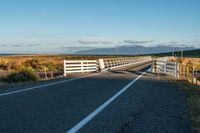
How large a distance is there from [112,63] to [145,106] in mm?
32735

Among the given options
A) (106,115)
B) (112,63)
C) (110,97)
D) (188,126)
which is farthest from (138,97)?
(112,63)

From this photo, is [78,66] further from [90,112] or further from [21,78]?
[90,112]

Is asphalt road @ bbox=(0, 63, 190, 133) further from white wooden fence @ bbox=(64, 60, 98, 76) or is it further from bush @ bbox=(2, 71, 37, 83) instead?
white wooden fence @ bbox=(64, 60, 98, 76)

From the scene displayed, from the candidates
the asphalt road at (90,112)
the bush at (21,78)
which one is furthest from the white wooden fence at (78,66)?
the asphalt road at (90,112)

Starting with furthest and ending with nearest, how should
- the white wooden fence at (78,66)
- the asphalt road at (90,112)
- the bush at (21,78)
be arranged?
the white wooden fence at (78,66), the bush at (21,78), the asphalt road at (90,112)

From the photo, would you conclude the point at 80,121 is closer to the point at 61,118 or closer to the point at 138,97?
the point at 61,118

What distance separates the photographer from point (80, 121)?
749cm

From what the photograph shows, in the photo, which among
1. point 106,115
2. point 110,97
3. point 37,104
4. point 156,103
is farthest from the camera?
point 110,97

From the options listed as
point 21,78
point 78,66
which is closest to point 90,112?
point 21,78

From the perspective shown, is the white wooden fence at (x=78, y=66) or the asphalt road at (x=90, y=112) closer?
A: the asphalt road at (x=90, y=112)

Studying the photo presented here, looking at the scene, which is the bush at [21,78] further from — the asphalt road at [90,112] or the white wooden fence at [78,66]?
→ the asphalt road at [90,112]

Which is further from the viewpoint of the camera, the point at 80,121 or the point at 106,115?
the point at 106,115

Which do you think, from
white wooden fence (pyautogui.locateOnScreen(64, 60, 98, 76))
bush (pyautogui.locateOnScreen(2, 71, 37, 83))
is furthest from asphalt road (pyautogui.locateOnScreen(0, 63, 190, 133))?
white wooden fence (pyautogui.locateOnScreen(64, 60, 98, 76))

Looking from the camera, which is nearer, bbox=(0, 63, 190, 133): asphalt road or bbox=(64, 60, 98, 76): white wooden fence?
bbox=(0, 63, 190, 133): asphalt road
